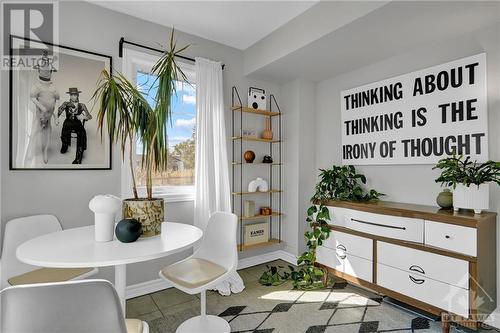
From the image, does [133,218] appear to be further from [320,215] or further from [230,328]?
[320,215]

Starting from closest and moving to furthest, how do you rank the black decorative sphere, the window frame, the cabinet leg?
the black decorative sphere, the cabinet leg, the window frame

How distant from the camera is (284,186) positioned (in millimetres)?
3574

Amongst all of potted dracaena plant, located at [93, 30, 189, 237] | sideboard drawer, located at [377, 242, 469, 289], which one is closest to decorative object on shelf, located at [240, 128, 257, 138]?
potted dracaena plant, located at [93, 30, 189, 237]

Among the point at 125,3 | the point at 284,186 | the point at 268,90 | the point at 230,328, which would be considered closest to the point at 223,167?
the point at 284,186

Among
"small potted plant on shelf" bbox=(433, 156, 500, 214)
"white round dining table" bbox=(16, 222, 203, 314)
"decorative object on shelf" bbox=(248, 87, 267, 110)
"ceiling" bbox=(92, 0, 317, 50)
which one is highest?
"ceiling" bbox=(92, 0, 317, 50)

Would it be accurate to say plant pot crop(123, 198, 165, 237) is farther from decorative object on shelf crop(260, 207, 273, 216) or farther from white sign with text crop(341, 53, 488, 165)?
white sign with text crop(341, 53, 488, 165)

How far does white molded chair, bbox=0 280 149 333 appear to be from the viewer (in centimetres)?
80

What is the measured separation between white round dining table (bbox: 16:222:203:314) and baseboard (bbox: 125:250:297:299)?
105 cm

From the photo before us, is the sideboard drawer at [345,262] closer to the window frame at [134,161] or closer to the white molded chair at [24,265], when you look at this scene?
the window frame at [134,161]

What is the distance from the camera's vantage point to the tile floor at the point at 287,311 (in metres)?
2.03

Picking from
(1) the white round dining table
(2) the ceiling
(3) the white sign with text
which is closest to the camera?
(1) the white round dining table

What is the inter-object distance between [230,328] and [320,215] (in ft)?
4.60

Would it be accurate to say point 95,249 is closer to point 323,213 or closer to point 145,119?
point 145,119

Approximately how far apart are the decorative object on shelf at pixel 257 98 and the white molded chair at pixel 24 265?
2382 millimetres
